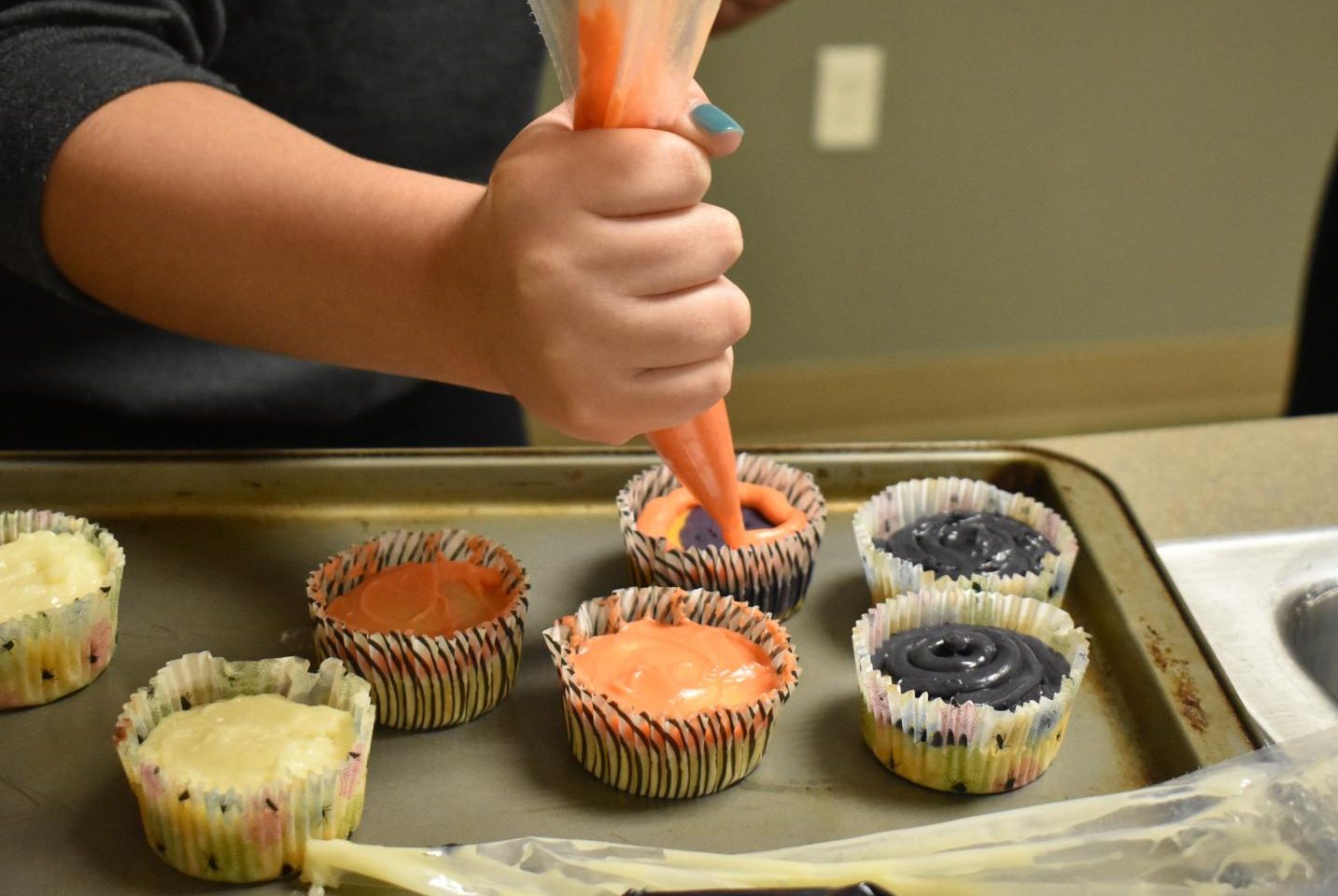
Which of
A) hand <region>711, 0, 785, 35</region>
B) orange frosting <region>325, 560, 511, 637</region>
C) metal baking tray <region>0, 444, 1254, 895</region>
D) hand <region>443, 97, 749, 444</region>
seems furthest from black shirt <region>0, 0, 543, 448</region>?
hand <region>443, 97, 749, 444</region>

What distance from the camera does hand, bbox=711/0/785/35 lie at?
1564 mm

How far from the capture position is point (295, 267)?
3.69 feet

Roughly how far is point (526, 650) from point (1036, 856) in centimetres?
50

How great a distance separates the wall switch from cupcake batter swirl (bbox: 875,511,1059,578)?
6.22 ft

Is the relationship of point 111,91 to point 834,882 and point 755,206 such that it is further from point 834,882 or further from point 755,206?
point 755,206

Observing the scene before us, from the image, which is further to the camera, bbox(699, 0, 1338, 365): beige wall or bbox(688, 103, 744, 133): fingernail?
bbox(699, 0, 1338, 365): beige wall

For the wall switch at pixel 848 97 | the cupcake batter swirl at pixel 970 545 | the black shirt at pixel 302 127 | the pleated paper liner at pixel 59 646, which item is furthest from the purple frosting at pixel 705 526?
the wall switch at pixel 848 97

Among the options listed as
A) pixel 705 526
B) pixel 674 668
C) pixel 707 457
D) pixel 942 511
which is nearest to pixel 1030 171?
pixel 942 511

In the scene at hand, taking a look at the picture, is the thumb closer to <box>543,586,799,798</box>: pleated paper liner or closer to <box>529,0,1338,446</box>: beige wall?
<box>543,586,799,798</box>: pleated paper liner

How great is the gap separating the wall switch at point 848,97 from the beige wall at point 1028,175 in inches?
1.0

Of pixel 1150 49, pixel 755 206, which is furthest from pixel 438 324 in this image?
pixel 1150 49

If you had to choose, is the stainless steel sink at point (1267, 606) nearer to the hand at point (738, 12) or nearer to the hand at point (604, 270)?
the hand at point (604, 270)

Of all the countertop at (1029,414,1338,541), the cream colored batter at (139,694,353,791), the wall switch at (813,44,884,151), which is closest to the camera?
the cream colored batter at (139,694,353,791)

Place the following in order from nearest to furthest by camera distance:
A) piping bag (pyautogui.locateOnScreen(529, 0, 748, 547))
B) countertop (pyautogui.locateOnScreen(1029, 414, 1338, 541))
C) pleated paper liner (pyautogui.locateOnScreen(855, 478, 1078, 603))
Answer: piping bag (pyautogui.locateOnScreen(529, 0, 748, 547)) < pleated paper liner (pyautogui.locateOnScreen(855, 478, 1078, 603)) < countertop (pyautogui.locateOnScreen(1029, 414, 1338, 541))
